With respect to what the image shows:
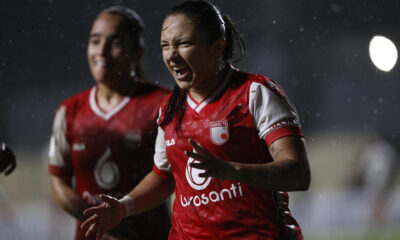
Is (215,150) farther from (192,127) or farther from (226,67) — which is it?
(226,67)

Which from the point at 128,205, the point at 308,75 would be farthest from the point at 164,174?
the point at 308,75

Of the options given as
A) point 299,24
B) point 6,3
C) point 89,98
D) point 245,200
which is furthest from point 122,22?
point 299,24

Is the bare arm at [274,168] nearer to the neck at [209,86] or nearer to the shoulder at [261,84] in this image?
the shoulder at [261,84]

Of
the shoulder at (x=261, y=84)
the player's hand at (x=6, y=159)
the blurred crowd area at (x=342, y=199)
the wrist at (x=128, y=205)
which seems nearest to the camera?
the shoulder at (x=261, y=84)

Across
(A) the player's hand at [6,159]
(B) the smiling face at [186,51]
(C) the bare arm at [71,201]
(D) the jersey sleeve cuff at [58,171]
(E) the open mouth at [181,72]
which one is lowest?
(C) the bare arm at [71,201]

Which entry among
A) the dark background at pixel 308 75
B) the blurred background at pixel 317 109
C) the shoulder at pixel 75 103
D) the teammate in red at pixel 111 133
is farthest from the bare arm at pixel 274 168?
the dark background at pixel 308 75

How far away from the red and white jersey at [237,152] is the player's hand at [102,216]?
11.1 inches

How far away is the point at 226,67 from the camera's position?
208cm

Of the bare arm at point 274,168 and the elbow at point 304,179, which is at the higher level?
the bare arm at point 274,168

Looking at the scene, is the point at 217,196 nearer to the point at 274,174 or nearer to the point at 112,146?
the point at 274,174

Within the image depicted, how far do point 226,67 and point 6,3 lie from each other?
4505 millimetres

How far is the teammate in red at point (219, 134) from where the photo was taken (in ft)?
6.11

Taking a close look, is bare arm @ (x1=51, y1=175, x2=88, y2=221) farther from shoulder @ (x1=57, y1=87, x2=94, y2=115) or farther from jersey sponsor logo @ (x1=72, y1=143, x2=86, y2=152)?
shoulder @ (x1=57, y1=87, x2=94, y2=115)

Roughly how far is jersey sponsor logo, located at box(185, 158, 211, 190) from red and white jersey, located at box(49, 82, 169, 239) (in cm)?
76
